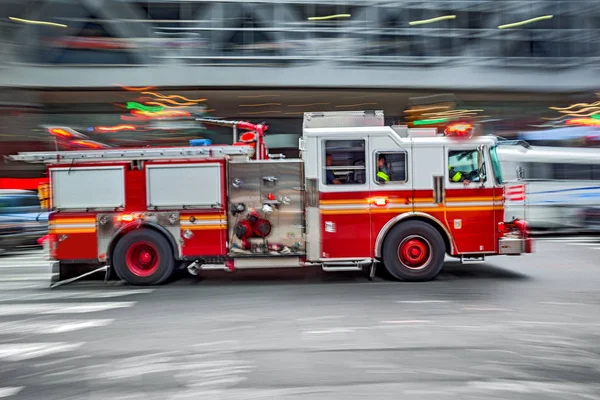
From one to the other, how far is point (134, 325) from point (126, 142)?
2221 cm

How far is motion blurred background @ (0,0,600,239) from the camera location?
92.8 ft

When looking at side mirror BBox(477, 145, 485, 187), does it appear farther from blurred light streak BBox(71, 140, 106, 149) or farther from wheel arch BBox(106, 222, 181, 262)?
blurred light streak BBox(71, 140, 106, 149)

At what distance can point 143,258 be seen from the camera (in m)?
10.3

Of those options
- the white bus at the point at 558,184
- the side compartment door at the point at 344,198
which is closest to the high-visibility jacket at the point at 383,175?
the side compartment door at the point at 344,198

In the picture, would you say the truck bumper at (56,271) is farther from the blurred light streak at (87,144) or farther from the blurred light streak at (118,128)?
the blurred light streak at (118,128)

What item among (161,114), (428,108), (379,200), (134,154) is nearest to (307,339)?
(379,200)

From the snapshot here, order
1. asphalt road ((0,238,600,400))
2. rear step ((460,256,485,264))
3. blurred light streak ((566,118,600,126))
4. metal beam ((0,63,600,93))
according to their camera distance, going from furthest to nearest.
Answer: metal beam ((0,63,600,93)), blurred light streak ((566,118,600,126)), rear step ((460,256,485,264)), asphalt road ((0,238,600,400))

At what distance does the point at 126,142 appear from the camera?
28312 mm

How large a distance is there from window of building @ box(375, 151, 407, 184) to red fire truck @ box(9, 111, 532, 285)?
16 millimetres

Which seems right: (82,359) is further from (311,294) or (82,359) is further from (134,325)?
(311,294)

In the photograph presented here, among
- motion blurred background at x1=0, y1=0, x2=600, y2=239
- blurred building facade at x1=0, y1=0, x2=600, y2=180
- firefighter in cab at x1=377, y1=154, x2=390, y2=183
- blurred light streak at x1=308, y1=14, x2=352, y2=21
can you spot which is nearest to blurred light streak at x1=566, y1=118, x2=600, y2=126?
motion blurred background at x1=0, y1=0, x2=600, y2=239

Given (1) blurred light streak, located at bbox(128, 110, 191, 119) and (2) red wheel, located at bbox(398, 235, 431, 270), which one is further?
(1) blurred light streak, located at bbox(128, 110, 191, 119)

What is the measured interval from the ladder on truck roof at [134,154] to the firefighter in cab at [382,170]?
6.81ft

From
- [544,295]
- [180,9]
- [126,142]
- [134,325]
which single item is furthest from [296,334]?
[180,9]
